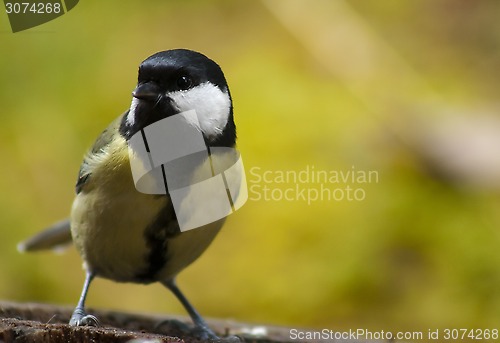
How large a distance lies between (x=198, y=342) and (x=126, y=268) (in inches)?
9.9

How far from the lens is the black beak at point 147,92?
131 cm

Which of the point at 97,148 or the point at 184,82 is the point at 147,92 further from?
the point at 97,148

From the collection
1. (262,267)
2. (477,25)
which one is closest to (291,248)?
(262,267)

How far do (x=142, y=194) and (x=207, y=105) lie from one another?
21 centimetres

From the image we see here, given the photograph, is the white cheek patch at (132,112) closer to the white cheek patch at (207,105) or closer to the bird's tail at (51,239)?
the white cheek patch at (207,105)

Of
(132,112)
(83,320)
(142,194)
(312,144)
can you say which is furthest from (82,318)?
(312,144)

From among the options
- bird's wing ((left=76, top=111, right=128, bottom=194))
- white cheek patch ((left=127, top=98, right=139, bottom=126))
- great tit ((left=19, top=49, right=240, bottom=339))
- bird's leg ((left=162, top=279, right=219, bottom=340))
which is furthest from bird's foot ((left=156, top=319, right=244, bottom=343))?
white cheek patch ((left=127, top=98, right=139, bottom=126))

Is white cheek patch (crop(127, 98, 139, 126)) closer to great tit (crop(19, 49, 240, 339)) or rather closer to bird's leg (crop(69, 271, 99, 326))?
great tit (crop(19, 49, 240, 339))

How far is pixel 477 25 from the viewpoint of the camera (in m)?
2.80

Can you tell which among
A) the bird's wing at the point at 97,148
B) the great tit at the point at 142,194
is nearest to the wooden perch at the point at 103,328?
the great tit at the point at 142,194

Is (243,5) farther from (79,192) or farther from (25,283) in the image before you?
(79,192)

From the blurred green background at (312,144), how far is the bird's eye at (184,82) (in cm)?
105

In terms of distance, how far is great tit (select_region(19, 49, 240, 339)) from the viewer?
4.41 feet

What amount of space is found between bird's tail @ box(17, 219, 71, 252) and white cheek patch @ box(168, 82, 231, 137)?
70 centimetres
